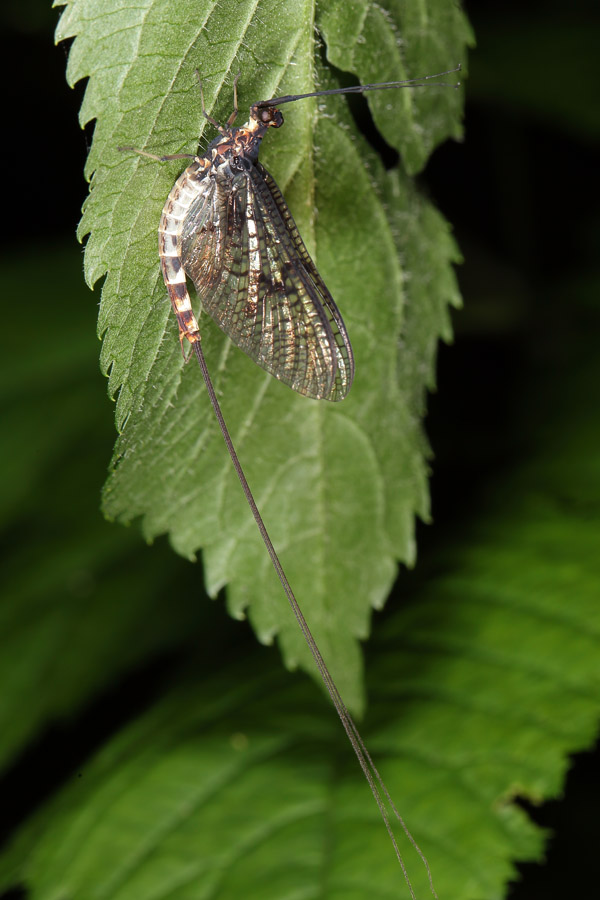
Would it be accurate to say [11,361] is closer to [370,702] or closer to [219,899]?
[370,702]

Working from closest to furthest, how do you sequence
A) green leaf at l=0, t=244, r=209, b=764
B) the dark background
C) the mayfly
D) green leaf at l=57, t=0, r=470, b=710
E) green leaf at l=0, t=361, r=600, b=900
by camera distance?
1. green leaf at l=57, t=0, r=470, b=710
2. the mayfly
3. green leaf at l=0, t=361, r=600, b=900
4. green leaf at l=0, t=244, r=209, b=764
5. the dark background

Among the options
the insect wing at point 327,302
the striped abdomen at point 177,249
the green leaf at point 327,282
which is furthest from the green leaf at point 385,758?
the striped abdomen at point 177,249

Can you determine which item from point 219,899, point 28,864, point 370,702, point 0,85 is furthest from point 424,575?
point 0,85

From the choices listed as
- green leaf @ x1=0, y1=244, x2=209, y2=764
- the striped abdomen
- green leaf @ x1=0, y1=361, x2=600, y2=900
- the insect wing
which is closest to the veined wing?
the insect wing

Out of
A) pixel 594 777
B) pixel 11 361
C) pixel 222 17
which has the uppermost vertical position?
pixel 222 17

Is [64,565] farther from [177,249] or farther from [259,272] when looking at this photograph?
[177,249]

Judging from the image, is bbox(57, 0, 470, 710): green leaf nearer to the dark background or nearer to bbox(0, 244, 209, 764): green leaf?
the dark background

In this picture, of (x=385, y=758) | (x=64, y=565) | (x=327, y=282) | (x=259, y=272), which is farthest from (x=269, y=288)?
(x=64, y=565)
